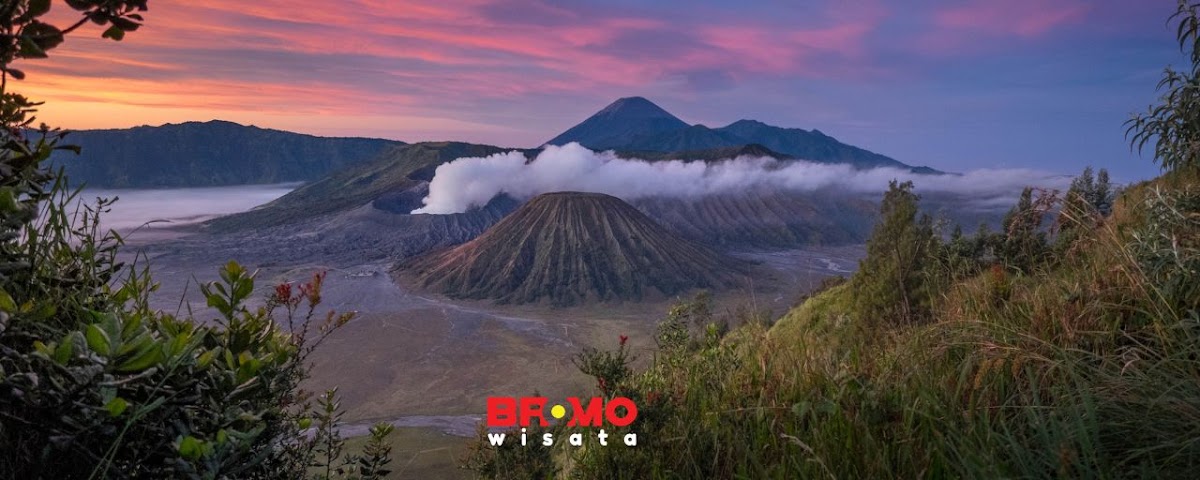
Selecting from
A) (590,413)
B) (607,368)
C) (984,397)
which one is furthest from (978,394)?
(607,368)

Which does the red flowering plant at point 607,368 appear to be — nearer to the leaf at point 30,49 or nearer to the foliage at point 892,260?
the leaf at point 30,49

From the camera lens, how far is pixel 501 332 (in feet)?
333

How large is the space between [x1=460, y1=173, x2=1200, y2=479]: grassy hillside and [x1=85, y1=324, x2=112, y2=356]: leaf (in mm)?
2065

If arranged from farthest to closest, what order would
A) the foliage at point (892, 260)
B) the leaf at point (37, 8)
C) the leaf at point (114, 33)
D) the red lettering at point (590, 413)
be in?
the foliage at point (892, 260) < the red lettering at point (590, 413) < the leaf at point (114, 33) < the leaf at point (37, 8)

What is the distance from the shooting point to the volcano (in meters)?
131

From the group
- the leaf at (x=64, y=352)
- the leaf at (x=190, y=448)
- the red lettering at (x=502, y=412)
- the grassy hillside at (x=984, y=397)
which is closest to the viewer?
the leaf at (x=64, y=352)

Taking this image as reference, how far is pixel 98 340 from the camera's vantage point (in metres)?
1.49

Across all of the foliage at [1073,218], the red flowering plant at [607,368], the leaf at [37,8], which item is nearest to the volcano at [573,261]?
the foliage at [1073,218]

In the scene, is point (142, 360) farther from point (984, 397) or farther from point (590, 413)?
point (984, 397)

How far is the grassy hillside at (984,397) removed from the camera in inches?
92.2

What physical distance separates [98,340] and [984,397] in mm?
3253

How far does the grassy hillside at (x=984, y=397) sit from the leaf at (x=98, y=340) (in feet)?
6.78

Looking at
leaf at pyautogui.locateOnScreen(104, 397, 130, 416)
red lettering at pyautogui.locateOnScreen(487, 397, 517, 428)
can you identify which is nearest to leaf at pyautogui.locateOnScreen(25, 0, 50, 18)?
leaf at pyautogui.locateOnScreen(104, 397, 130, 416)

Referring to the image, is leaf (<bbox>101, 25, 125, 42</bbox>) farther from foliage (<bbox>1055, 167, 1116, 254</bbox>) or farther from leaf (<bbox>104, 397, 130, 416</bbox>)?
foliage (<bbox>1055, 167, 1116, 254</bbox>)
